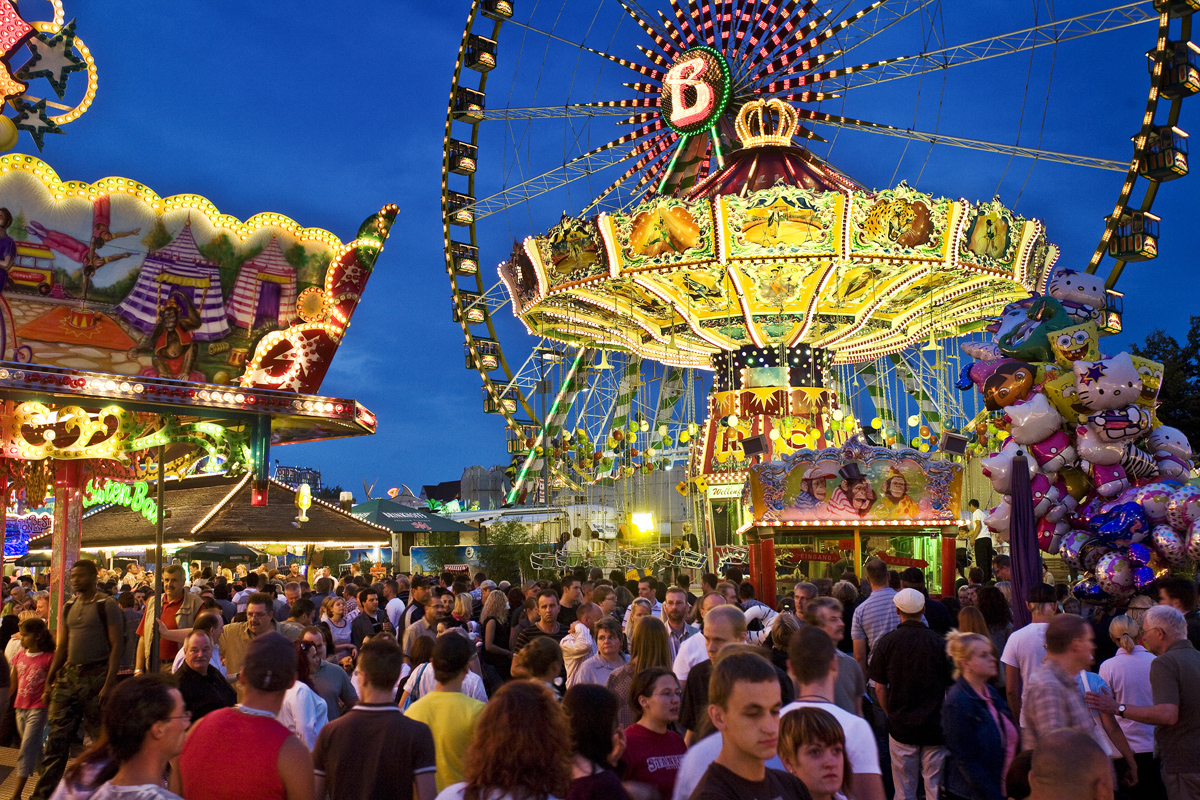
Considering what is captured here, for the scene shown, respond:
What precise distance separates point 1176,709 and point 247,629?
573 cm

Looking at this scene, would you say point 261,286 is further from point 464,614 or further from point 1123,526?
point 1123,526

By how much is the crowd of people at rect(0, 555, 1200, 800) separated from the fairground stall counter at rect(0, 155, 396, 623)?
7.25m

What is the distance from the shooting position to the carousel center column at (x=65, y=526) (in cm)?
1653

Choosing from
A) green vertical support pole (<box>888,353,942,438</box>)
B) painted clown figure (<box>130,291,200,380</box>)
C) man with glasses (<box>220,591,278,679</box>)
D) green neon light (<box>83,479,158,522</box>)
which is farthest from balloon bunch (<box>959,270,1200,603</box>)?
green neon light (<box>83,479,158,522</box>)

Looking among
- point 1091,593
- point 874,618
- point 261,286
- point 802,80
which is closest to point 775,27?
point 802,80

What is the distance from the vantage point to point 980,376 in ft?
47.0

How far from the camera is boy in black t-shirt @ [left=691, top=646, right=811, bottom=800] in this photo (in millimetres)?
3350

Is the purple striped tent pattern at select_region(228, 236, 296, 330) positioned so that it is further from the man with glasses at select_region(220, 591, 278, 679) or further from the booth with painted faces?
the man with glasses at select_region(220, 591, 278, 679)

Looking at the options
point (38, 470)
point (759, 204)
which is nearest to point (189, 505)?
point (38, 470)

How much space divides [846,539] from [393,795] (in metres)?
18.7

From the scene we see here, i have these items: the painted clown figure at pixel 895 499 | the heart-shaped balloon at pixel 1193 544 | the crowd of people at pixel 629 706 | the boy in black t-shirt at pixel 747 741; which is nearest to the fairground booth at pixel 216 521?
the painted clown figure at pixel 895 499

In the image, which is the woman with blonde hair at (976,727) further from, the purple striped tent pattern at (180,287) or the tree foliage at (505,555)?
the tree foliage at (505,555)

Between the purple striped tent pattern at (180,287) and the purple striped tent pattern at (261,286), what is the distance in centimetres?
24

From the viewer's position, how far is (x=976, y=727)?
17.5 ft
